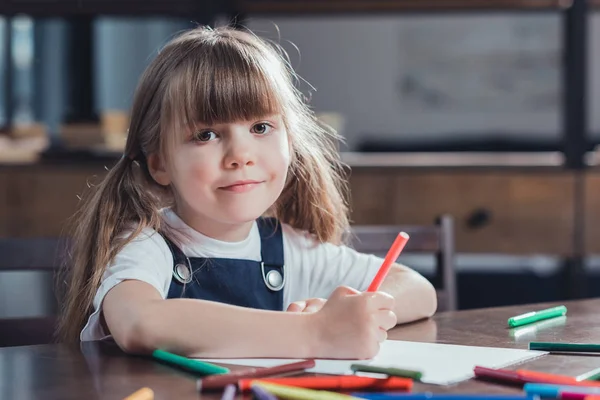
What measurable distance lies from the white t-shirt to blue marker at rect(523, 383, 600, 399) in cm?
44

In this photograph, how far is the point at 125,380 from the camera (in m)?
0.72

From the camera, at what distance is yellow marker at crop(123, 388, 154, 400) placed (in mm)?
618

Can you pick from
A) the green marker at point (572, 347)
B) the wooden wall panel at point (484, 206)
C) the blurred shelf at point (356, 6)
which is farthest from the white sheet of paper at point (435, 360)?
the blurred shelf at point (356, 6)

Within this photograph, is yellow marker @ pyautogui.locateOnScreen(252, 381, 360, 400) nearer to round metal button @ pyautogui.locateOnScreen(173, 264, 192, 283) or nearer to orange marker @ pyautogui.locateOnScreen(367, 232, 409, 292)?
orange marker @ pyautogui.locateOnScreen(367, 232, 409, 292)

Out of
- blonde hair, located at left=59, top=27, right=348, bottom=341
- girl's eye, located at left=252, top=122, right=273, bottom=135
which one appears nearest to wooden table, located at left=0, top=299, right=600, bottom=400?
blonde hair, located at left=59, top=27, right=348, bottom=341

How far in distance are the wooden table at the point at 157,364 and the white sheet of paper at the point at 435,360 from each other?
0.02m

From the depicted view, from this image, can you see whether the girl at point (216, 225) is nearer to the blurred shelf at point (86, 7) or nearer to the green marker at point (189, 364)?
the green marker at point (189, 364)

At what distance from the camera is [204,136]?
1.02 m

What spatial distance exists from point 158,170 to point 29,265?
0.22m

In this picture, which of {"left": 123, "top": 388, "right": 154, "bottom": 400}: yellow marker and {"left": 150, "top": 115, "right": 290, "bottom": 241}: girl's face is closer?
{"left": 123, "top": 388, "right": 154, "bottom": 400}: yellow marker

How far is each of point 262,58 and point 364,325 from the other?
1.35 feet

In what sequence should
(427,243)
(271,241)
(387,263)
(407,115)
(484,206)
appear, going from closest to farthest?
(387,263) < (271,241) < (427,243) < (484,206) < (407,115)

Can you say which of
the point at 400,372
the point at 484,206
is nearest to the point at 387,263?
the point at 400,372

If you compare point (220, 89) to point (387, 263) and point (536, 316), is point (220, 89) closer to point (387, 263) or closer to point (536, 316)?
point (387, 263)
